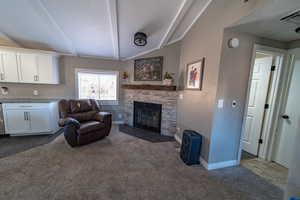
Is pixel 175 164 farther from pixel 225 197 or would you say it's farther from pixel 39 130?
pixel 39 130

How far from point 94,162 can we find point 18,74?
3.13 m

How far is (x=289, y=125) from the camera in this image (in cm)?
223

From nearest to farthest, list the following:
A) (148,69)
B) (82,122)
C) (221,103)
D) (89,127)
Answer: (221,103)
(89,127)
(82,122)
(148,69)

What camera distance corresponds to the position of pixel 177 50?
3311mm

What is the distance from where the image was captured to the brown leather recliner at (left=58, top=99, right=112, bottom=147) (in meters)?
2.60

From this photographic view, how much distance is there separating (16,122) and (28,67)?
4.64 feet

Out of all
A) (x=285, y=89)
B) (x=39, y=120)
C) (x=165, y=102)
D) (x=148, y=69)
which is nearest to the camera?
(x=285, y=89)

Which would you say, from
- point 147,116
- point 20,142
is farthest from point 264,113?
point 20,142

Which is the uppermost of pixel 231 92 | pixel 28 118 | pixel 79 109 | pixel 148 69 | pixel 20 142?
pixel 148 69

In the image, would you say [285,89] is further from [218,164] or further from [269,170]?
[218,164]

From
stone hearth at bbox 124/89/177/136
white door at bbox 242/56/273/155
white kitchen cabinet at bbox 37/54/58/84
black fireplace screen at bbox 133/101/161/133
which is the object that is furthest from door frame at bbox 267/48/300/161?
white kitchen cabinet at bbox 37/54/58/84

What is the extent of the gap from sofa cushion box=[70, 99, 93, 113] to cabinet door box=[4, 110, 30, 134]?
112cm

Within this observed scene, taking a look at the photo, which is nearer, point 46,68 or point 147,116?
point 46,68

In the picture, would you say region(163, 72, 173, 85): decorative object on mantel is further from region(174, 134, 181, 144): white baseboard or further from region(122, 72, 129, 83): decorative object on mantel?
region(122, 72, 129, 83): decorative object on mantel
